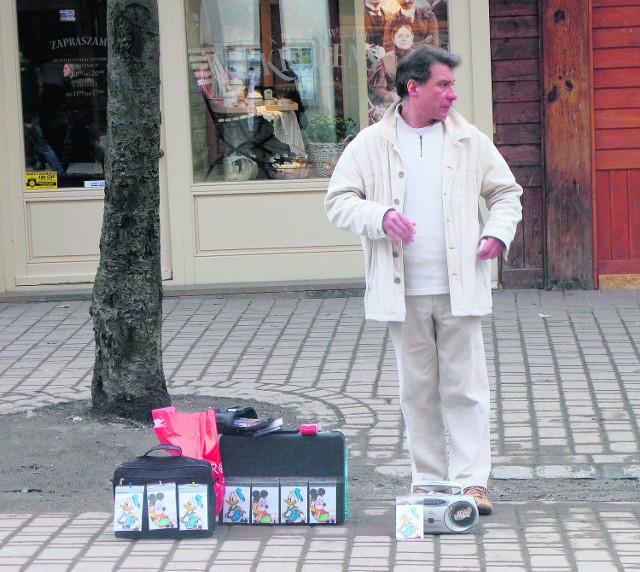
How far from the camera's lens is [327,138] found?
1002 cm

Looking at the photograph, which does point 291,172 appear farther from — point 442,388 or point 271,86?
point 442,388

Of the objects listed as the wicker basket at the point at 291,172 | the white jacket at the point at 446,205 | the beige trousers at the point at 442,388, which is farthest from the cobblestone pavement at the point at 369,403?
the wicker basket at the point at 291,172

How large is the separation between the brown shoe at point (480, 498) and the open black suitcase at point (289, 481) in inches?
19.6

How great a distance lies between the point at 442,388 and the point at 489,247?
62cm

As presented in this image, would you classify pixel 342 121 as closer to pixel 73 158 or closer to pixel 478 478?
pixel 73 158

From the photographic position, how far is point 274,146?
10016 millimetres

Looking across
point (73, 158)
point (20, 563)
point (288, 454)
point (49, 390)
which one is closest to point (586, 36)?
point (73, 158)

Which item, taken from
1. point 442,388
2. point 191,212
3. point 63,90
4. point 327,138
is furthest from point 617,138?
point 442,388

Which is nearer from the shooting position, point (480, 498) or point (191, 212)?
point (480, 498)

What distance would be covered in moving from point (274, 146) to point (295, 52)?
2.56 ft

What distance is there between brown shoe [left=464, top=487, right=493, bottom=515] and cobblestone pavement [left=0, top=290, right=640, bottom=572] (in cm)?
5

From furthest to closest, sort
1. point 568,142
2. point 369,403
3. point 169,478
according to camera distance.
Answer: point 568,142 → point 369,403 → point 169,478

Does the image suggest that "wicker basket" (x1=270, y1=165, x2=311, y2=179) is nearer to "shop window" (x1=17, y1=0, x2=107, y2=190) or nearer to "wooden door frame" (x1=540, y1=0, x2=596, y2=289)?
"shop window" (x1=17, y1=0, x2=107, y2=190)

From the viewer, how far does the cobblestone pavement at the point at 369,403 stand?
4.54 metres
